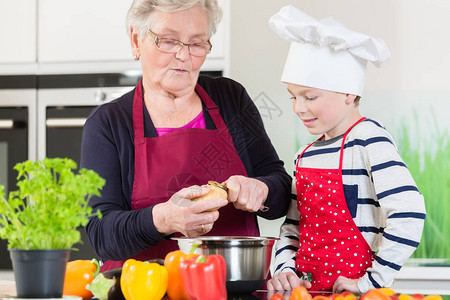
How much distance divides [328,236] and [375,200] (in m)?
0.14

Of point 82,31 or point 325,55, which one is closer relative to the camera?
point 325,55

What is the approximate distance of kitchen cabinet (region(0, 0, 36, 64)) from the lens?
9.26 ft

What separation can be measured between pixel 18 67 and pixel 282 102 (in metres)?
1.24

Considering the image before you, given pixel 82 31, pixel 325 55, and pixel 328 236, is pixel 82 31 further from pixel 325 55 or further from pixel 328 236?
pixel 328 236

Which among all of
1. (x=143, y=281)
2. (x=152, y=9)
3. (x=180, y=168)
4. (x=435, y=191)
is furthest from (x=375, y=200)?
(x=435, y=191)

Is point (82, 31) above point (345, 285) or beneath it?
above

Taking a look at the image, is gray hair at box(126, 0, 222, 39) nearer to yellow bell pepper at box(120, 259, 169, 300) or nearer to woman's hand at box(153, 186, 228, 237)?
woman's hand at box(153, 186, 228, 237)

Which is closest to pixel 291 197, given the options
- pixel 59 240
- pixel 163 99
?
pixel 163 99

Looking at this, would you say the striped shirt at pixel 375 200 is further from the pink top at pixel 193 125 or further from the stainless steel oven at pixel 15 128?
the stainless steel oven at pixel 15 128

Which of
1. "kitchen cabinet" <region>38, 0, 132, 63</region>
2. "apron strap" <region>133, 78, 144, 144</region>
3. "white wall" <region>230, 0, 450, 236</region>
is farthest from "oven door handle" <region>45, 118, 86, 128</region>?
"apron strap" <region>133, 78, 144, 144</region>

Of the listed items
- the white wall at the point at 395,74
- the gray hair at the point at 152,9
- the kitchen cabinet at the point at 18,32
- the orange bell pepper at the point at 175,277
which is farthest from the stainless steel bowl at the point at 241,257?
the kitchen cabinet at the point at 18,32

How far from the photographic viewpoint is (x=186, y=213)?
1.30 meters

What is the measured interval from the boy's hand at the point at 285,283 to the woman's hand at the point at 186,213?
0.64 ft

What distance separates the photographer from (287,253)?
1.60 meters
